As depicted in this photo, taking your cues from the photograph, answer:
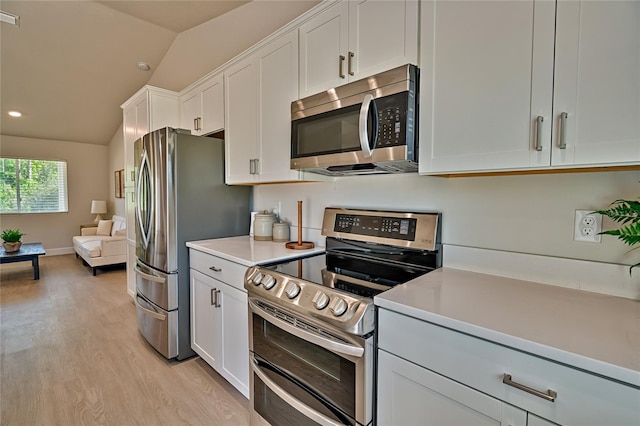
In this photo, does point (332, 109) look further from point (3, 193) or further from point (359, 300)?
point (3, 193)

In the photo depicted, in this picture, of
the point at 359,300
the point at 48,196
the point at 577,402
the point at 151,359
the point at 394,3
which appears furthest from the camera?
the point at 48,196

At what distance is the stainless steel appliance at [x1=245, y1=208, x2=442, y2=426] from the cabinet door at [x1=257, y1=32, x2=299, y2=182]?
576 millimetres

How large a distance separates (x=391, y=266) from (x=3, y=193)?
26.0 feet

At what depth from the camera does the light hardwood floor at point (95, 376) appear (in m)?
1.78

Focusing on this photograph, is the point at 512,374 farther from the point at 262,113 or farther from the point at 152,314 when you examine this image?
the point at 152,314

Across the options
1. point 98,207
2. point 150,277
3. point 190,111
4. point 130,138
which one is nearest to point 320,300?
point 150,277

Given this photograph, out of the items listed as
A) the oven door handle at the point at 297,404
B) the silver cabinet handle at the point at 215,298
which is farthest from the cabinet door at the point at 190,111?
the oven door handle at the point at 297,404

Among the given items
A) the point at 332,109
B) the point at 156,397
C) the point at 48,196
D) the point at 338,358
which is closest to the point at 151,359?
the point at 156,397

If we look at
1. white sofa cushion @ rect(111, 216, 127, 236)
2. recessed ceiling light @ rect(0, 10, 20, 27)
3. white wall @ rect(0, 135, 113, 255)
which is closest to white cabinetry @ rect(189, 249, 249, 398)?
recessed ceiling light @ rect(0, 10, 20, 27)

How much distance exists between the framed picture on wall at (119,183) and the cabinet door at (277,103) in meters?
5.59

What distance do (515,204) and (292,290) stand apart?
3.40 ft

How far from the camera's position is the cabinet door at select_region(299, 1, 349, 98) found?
1.58 m

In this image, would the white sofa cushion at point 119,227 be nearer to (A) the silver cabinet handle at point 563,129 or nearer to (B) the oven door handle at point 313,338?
(B) the oven door handle at point 313,338

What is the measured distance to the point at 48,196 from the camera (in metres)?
6.46
